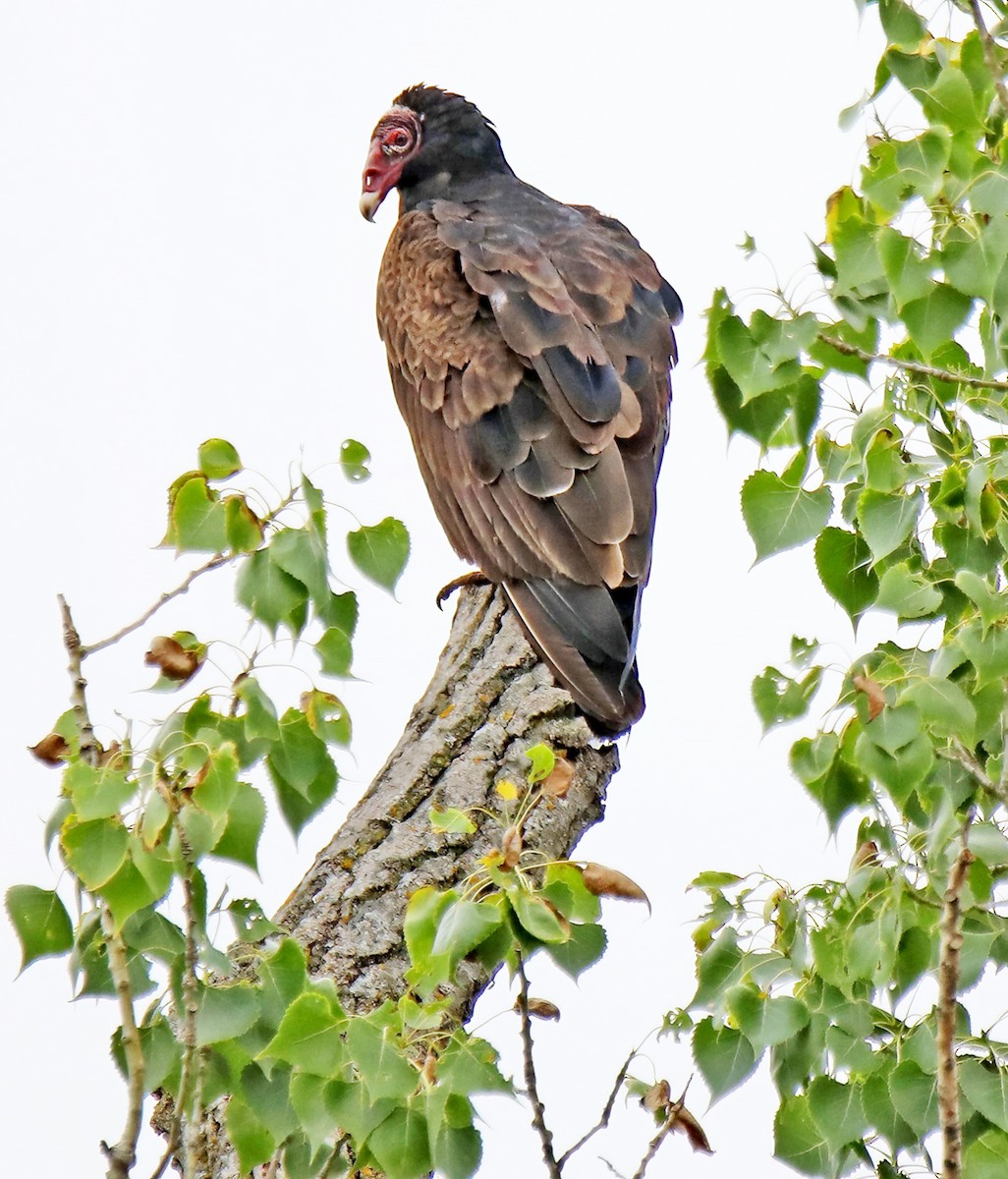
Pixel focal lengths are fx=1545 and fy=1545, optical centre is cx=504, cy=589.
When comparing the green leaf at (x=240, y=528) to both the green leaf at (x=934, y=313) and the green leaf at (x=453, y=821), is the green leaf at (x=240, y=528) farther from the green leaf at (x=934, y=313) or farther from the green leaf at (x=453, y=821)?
the green leaf at (x=934, y=313)

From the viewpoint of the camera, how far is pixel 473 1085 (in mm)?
1596

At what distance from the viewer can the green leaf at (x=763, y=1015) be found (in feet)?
6.23

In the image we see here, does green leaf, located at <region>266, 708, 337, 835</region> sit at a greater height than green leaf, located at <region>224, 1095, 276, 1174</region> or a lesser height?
greater

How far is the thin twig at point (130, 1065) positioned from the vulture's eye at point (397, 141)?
338 cm

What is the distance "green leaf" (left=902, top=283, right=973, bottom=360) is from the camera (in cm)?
191

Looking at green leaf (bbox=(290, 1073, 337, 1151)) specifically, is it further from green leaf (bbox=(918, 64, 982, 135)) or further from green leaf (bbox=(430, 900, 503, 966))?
green leaf (bbox=(918, 64, 982, 135))

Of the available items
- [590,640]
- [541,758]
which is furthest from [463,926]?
[590,640]

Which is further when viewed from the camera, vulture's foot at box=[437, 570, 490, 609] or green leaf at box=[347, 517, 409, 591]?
vulture's foot at box=[437, 570, 490, 609]

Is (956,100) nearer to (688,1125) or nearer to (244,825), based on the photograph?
(244,825)

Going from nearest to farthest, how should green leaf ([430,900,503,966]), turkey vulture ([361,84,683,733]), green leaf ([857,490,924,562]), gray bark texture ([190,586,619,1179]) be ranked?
green leaf ([430,900,503,966]) < green leaf ([857,490,924,562]) < gray bark texture ([190,586,619,1179]) < turkey vulture ([361,84,683,733])

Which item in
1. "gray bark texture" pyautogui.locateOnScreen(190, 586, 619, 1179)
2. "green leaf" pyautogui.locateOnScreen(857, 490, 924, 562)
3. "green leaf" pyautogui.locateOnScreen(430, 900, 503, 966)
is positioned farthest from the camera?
"gray bark texture" pyautogui.locateOnScreen(190, 586, 619, 1179)

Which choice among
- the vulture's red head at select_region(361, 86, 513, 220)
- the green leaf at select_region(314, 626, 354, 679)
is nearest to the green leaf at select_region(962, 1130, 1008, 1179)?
the green leaf at select_region(314, 626, 354, 679)

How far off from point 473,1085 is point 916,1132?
0.63 meters

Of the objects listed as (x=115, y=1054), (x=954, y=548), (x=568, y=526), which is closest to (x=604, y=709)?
(x=568, y=526)
